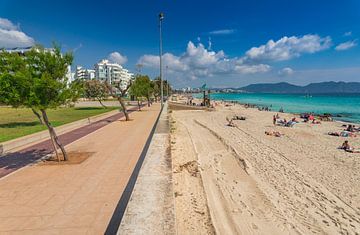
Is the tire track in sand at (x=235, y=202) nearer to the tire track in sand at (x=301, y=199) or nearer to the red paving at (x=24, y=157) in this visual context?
the tire track in sand at (x=301, y=199)

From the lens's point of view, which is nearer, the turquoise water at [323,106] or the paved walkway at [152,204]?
the paved walkway at [152,204]

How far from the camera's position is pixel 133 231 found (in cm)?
312

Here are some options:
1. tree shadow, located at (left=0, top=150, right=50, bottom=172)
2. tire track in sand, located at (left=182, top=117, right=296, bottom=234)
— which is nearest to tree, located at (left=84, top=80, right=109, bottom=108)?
tree shadow, located at (left=0, top=150, right=50, bottom=172)

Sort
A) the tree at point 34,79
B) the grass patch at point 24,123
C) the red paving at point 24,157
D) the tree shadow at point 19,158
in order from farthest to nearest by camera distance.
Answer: the grass patch at point 24,123 < the tree shadow at point 19,158 < the red paving at point 24,157 < the tree at point 34,79

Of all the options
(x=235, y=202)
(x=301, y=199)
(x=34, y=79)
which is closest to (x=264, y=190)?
(x=301, y=199)

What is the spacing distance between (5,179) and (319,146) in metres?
15.1

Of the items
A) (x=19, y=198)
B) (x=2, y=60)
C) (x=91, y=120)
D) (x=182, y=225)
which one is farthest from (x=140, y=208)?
(x=91, y=120)

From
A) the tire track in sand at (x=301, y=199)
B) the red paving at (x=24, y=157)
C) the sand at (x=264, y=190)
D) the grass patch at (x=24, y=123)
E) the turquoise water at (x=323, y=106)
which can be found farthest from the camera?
the turquoise water at (x=323, y=106)

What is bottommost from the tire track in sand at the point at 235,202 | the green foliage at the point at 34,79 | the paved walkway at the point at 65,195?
the tire track in sand at the point at 235,202

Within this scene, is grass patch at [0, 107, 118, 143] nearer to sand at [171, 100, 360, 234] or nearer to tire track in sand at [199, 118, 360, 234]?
sand at [171, 100, 360, 234]

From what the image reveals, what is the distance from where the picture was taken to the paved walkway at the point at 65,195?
13.6ft

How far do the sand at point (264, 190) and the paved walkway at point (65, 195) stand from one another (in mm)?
1491

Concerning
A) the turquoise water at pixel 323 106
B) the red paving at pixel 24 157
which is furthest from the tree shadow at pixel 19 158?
the turquoise water at pixel 323 106

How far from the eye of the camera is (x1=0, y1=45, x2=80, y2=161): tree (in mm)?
6723
